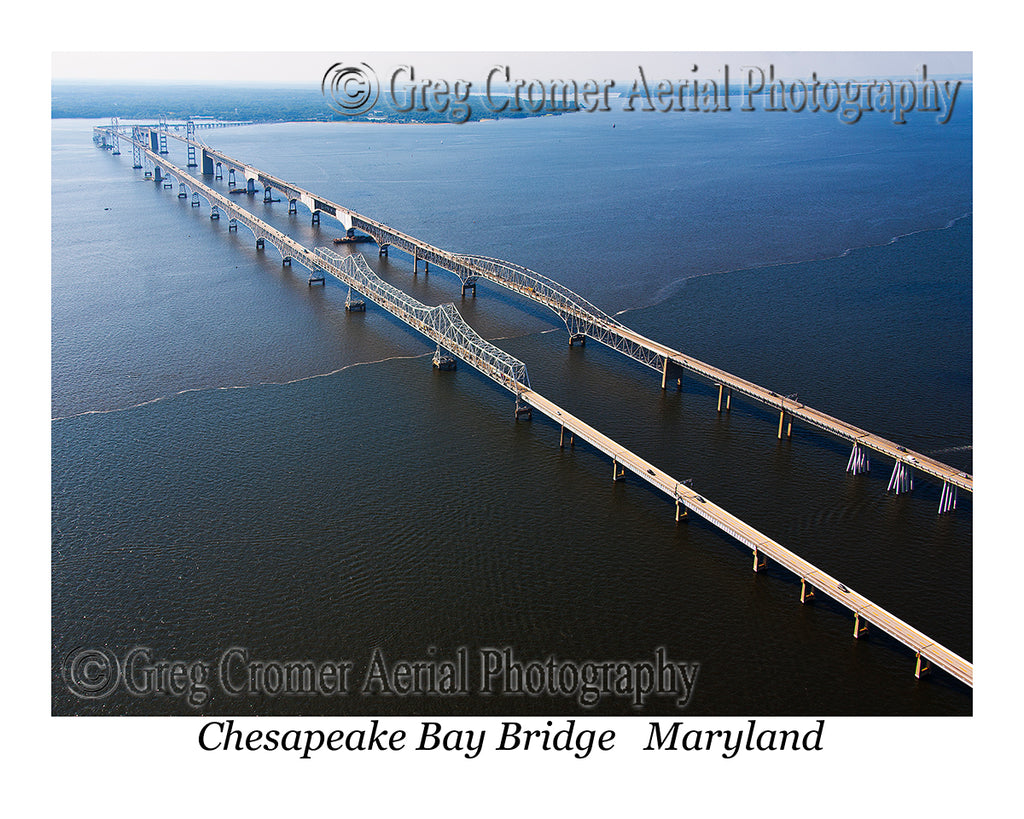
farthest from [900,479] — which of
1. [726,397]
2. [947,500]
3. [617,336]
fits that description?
[617,336]

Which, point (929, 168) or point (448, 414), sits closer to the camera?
point (448, 414)

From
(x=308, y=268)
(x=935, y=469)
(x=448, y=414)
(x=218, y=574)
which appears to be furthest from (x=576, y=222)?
(x=218, y=574)

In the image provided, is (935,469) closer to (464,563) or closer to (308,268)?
(464,563)

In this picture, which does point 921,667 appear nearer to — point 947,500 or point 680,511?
point 680,511

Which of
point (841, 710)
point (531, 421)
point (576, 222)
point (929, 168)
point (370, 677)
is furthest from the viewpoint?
point (929, 168)

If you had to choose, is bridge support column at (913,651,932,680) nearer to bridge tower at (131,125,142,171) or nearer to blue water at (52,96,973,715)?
blue water at (52,96,973,715)

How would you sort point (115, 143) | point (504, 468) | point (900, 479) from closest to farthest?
1. point (900, 479)
2. point (504, 468)
3. point (115, 143)
